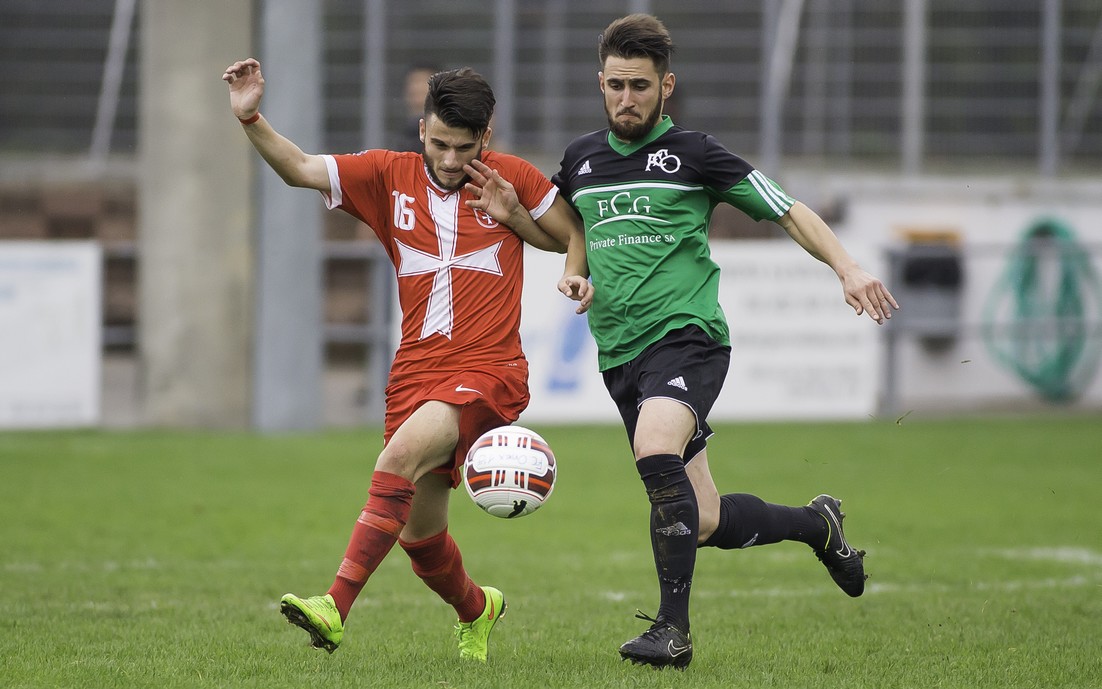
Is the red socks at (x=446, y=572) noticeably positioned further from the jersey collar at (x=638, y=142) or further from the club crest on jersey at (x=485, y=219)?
the jersey collar at (x=638, y=142)

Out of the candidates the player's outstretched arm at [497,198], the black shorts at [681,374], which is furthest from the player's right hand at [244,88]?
the black shorts at [681,374]

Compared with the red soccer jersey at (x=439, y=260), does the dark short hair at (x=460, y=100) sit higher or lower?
higher

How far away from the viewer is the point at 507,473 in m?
4.91

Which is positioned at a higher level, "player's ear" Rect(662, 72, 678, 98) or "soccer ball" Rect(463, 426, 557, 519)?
"player's ear" Rect(662, 72, 678, 98)

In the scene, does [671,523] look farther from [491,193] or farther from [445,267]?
[491,193]

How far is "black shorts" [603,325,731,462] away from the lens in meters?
5.21

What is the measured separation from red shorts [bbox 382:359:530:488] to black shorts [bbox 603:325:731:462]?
0.40 m

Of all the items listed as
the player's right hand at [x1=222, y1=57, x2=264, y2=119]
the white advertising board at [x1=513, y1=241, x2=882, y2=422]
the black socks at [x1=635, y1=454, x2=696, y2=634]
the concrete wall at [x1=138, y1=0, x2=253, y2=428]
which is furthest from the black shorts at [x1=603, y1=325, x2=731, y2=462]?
the concrete wall at [x1=138, y1=0, x2=253, y2=428]

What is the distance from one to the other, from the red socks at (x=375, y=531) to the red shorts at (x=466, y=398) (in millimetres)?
248

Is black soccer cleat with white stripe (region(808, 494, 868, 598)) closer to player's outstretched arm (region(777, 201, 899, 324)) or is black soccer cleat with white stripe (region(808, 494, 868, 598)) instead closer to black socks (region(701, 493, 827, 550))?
black socks (region(701, 493, 827, 550))

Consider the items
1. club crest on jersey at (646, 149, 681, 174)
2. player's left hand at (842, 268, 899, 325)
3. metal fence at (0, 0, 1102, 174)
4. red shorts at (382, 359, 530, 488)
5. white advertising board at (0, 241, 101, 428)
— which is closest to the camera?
player's left hand at (842, 268, 899, 325)

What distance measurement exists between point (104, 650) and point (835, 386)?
9824mm

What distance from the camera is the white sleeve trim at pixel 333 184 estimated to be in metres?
5.35

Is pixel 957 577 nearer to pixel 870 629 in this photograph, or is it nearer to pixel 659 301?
pixel 870 629
